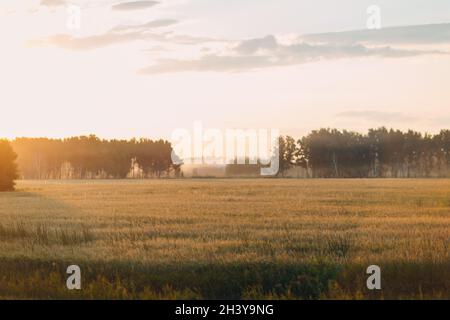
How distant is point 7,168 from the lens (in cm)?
9694

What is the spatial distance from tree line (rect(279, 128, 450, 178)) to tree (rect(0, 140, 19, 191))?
5602 cm

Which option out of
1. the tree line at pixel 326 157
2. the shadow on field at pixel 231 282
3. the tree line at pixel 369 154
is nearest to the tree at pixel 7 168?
→ the tree line at pixel 326 157

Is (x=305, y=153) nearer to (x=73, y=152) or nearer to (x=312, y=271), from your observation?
(x=73, y=152)

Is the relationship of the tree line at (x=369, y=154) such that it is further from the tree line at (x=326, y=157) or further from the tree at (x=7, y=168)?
the tree at (x=7, y=168)

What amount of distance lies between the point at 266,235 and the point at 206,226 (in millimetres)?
5800

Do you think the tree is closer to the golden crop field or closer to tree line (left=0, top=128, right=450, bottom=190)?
tree line (left=0, top=128, right=450, bottom=190)

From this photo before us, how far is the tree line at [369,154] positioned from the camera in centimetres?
14025

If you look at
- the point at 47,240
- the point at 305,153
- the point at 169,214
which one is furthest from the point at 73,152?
the point at 47,240

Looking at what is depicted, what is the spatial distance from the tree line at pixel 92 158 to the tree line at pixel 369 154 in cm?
2518

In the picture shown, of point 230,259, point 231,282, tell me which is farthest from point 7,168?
point 231,282

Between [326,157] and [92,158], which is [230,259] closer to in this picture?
[326,157]

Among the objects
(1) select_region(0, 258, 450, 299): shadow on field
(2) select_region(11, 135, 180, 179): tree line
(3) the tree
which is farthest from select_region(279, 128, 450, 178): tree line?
(1) select_region(0, 258, 450, 299): shadow on field

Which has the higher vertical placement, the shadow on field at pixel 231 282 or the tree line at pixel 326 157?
the tree line at pixel 326 157

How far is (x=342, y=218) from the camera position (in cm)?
3997
